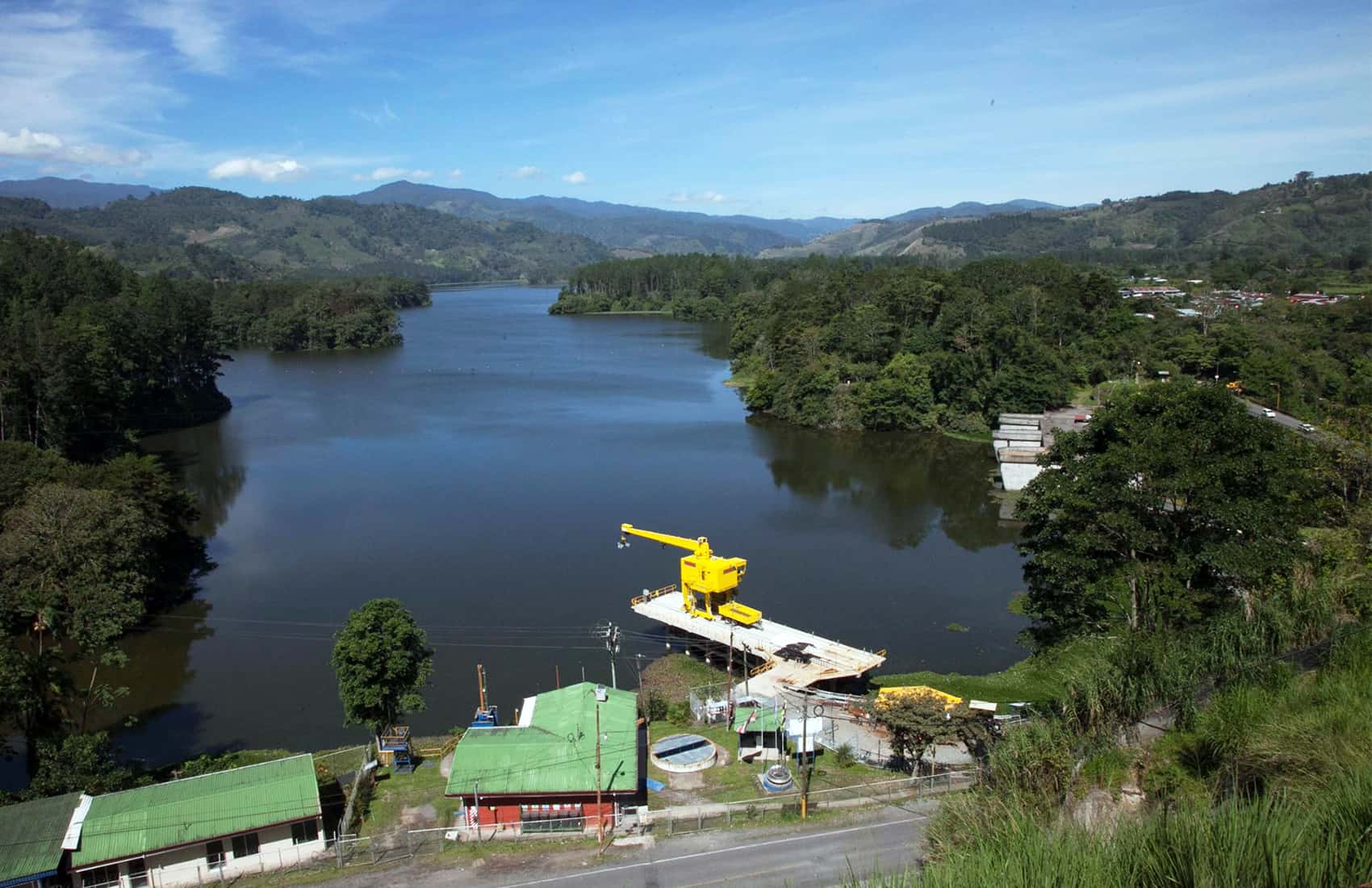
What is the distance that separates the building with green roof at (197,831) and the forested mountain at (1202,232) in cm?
9387

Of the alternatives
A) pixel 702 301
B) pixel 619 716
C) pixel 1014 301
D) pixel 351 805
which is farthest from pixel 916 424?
pixel 702 301

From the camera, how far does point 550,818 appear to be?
1191 cm

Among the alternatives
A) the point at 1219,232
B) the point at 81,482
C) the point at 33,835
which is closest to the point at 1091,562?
the point at 33,835

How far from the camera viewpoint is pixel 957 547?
85.4 ft

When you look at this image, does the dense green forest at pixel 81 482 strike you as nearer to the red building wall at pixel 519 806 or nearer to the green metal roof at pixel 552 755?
the green metal roof at pixel 552 755

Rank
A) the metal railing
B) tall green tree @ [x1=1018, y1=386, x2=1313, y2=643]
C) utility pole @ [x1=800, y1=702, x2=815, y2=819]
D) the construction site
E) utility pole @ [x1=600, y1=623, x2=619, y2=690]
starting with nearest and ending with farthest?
utility pole @ [x1=800, y1=702, x2=815, y2=819] → tall green tree @ [x1=1018, y1=386, x2=1313, y2=643] → utility pole @ [x1=600, y1=623, x2=619, y2=690] → the construction site → the metal railing

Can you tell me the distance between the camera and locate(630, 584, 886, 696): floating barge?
17.0m

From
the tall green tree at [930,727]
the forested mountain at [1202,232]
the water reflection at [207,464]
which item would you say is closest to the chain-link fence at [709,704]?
the tall green tree at [930,727]

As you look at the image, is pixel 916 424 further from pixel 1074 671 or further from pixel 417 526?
pixel 1074 671

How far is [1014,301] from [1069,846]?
50.9 metres

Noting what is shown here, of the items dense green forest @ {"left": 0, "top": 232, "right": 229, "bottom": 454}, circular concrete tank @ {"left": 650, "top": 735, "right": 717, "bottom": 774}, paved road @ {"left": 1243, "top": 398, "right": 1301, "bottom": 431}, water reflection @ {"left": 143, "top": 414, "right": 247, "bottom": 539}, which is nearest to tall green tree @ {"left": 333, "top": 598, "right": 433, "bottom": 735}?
→ circular concrete tank @ {"left": 650, "top": 735, "right": 717, "bottom": 774}

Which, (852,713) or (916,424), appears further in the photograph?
(916,424)

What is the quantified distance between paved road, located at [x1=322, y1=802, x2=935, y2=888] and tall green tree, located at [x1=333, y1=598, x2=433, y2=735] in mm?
4060

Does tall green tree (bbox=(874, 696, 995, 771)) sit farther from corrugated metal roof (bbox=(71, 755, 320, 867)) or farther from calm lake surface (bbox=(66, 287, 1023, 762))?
corrugated metal roof (bbox=(71, 755, 320, 867))
